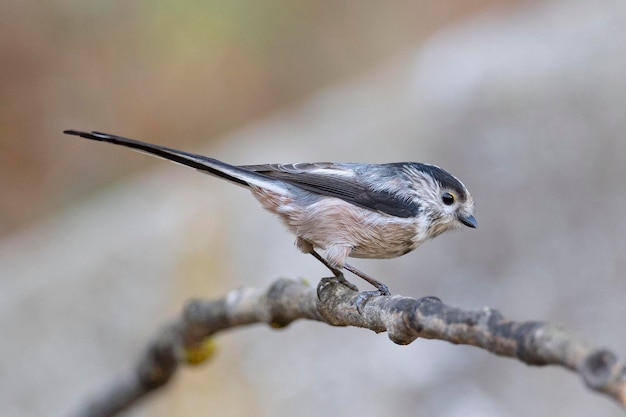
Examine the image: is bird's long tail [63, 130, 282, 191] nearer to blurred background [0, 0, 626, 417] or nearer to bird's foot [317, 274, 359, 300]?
bird's foot [317, 274, 359, 300]

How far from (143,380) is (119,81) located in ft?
14.7

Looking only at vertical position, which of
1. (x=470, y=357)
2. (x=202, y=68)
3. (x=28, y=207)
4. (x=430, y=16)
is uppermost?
(x=430, y=16)

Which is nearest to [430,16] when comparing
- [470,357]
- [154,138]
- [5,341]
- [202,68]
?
[202,68]

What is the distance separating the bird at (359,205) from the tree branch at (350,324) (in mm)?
290

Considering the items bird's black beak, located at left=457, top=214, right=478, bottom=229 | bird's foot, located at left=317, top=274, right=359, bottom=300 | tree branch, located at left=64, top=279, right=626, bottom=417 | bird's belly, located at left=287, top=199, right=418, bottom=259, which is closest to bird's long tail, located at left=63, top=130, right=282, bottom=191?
bird's belly, located at left=287, top=199, right=418, bottom=259

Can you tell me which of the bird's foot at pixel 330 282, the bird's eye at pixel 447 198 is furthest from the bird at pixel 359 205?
the bird's foot at pixel 330 282

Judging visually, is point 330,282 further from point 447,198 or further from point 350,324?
point 447,198

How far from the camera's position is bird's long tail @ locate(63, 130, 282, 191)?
8.61ft

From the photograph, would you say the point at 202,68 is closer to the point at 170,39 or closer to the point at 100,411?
the point at 170,39

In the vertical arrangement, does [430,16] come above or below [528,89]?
above

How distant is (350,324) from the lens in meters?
2.73

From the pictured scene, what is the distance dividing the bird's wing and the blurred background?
5.29ft

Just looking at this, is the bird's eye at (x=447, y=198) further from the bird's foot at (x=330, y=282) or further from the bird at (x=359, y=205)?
the bird's foot at (x=330, y=282)

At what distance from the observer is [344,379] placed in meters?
4.93
